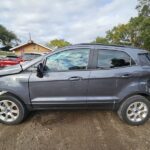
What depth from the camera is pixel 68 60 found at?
14.7 ft

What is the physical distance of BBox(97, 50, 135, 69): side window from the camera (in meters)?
4.45

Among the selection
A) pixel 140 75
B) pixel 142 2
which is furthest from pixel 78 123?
pixel 142 2

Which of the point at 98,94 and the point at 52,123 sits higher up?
the point at 98,94

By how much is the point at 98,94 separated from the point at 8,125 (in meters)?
2.09

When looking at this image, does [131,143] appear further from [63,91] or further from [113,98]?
[63,91]

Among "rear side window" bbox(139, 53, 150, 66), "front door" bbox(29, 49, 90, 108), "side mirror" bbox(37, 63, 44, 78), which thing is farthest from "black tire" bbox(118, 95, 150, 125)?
"side mirror" bbox(37, 63, 44, 78)

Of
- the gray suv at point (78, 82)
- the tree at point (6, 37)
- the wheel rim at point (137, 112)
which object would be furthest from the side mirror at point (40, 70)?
the tree at point (6, 37)

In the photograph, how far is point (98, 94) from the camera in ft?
14.6

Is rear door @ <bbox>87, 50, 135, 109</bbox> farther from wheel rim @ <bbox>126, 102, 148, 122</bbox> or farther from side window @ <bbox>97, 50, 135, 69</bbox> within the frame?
wheel rim @ <bbox>126, 102, 148, 122</bbox>

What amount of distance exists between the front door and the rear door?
7.0 inches

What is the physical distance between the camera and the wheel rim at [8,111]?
444cm

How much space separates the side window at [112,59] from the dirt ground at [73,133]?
1339 millimetres

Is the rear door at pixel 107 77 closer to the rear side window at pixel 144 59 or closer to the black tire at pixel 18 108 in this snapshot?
the rear side window at pixel 144 59

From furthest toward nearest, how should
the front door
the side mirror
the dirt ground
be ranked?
the front door
the side mirror
the dirt ground
